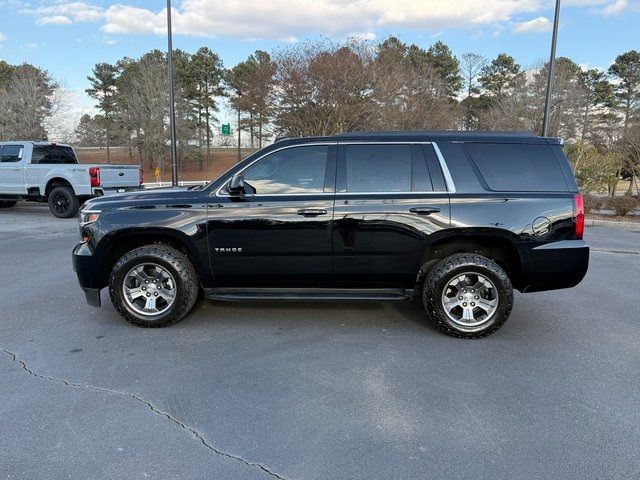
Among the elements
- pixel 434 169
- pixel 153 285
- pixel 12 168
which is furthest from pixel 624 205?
pixel 12 168

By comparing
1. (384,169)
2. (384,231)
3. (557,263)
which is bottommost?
(557,263)

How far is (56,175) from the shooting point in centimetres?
1276

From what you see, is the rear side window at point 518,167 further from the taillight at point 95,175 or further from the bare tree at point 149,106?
the bare tree at point 149,106

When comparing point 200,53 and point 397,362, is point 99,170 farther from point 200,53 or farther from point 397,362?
point 200,53

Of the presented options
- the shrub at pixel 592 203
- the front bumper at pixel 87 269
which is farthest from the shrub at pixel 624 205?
the front bumper at pixel 87 269

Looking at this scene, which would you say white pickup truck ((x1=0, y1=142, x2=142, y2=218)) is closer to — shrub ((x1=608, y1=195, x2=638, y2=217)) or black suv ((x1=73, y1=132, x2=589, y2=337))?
black suv ((x1=73, y1=132, x2=589, y2=337))

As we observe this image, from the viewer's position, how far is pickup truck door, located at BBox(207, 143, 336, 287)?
4445 mm

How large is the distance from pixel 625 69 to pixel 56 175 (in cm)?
5208

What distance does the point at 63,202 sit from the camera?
13.0 meters

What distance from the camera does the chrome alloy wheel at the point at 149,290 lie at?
462cm

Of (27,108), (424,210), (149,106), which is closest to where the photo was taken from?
(424,210)

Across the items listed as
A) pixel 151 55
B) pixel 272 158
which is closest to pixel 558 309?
pixel 272 158

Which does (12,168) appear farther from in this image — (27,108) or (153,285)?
(27,108)

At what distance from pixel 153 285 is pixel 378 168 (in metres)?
2.48
